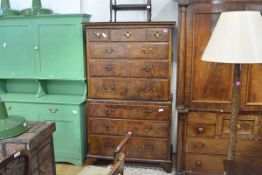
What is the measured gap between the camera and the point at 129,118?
2736 millimetres

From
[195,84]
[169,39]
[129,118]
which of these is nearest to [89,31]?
[169,39]

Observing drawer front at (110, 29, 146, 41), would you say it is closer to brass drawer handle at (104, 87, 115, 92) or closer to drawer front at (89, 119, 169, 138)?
brass drawer handle at (104, 87, 115, 92)

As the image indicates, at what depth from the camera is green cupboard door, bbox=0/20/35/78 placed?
114 inches

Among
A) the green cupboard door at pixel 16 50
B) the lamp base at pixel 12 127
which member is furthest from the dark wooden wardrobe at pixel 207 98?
the green cupboard door at pixel 16 50

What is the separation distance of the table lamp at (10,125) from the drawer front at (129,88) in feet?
3.38

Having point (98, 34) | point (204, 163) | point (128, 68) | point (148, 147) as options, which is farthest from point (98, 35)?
point (204, 163)

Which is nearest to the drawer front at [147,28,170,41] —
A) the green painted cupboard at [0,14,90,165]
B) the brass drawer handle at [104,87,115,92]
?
the brass drawer handle at [104,87,115,92]

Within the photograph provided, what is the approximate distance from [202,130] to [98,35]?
1.41m

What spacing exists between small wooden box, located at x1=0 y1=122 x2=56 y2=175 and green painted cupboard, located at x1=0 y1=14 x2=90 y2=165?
0.88 metres

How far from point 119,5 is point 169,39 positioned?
0.72m

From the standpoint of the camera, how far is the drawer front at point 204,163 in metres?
2.51

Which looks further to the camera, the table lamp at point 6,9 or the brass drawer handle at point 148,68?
the table lamp at point 6,9

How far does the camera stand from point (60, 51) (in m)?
2.86

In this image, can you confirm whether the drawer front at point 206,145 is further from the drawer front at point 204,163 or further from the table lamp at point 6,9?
the table lamp at point 6,9
